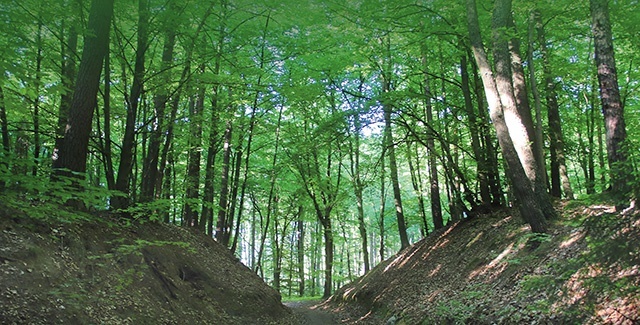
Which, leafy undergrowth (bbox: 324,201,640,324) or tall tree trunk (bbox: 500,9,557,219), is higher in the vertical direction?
tall tree trunk (bbox: 500,9,557,219)

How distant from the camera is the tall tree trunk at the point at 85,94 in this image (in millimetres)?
7301

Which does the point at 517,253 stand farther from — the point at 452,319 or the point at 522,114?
the point at 522,114

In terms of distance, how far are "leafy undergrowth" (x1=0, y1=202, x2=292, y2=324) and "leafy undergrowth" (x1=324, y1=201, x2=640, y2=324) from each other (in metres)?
4.78

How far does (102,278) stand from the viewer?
265 inches

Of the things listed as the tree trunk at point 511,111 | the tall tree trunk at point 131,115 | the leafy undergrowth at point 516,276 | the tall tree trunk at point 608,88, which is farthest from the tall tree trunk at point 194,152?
the tall tree trunk at point 608,88

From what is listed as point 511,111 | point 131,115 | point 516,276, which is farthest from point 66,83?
point 516,276

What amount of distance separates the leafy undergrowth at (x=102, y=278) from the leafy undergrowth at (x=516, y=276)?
4.78 meters

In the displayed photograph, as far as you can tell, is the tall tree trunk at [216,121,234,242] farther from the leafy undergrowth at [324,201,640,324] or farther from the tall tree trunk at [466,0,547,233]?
the tall tree trunk at [466,0,547,233]

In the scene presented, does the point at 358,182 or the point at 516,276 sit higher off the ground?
the point at 358,182

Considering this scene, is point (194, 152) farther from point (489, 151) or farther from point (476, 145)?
point (489, 151)

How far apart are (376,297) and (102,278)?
32.3ft

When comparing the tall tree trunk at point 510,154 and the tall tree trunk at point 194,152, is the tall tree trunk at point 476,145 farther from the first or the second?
the tall tree trunk at point 194,152

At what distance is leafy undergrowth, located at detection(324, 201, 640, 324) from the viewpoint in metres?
4.84

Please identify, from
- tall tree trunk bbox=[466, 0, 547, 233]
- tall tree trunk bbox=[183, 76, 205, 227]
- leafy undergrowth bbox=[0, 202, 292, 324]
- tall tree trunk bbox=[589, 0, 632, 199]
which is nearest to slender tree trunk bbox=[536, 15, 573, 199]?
tall tree trunk bbox=[466, 0, 547, 233]
